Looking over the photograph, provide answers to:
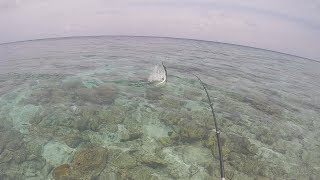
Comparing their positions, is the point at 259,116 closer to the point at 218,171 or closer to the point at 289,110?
the point at 289,110

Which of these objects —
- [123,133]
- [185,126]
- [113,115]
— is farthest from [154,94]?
[123,133]

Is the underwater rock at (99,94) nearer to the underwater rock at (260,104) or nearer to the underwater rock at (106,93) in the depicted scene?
the underwater rock at (106,93)

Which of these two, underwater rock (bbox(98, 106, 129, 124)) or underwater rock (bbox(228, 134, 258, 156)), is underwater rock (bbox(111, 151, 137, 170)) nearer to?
underwater rock (bbox(98, 106, 129, 124))

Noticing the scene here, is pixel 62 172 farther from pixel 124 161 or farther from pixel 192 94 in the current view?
pixel 192 94

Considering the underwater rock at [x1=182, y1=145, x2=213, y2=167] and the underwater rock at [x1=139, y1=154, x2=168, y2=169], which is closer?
the underwater rock at [x1=139, y1=154, x2=168, y2=169]

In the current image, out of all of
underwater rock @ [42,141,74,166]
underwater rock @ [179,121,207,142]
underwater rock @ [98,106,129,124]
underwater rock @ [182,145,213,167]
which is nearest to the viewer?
underwater rock @ [42,141,74,166]

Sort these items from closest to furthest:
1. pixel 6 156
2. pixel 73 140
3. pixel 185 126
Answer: pixel 6 156, pixel 73 140, pixel 185 126

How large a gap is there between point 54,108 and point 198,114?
7.81m

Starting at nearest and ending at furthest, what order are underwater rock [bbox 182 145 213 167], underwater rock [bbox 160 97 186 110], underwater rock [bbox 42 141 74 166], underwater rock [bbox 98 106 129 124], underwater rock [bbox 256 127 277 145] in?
underwater rock [bbox 42 141 74 166]
underwater rock [bbox 182 145 213 167]
underwater rock [bbox 256 127 277 145]
underwater rock [bbox 98 106 129 124]
underwater rock [bbox 160 97 186 110]

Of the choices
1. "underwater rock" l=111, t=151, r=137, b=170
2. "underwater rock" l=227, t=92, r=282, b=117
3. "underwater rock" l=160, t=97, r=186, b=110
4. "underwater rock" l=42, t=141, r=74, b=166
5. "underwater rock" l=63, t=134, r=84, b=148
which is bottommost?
"underwater rock" l=227, t=92, r=282, b=117

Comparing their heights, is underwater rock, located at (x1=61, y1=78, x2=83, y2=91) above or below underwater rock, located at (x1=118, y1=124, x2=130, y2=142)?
below

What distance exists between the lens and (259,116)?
14.7m

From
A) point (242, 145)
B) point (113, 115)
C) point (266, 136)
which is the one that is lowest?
point (266, 136)

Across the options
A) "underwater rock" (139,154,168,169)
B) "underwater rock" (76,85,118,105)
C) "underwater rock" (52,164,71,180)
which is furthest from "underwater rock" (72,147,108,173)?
"underwater rock" (76,85,118,105)
